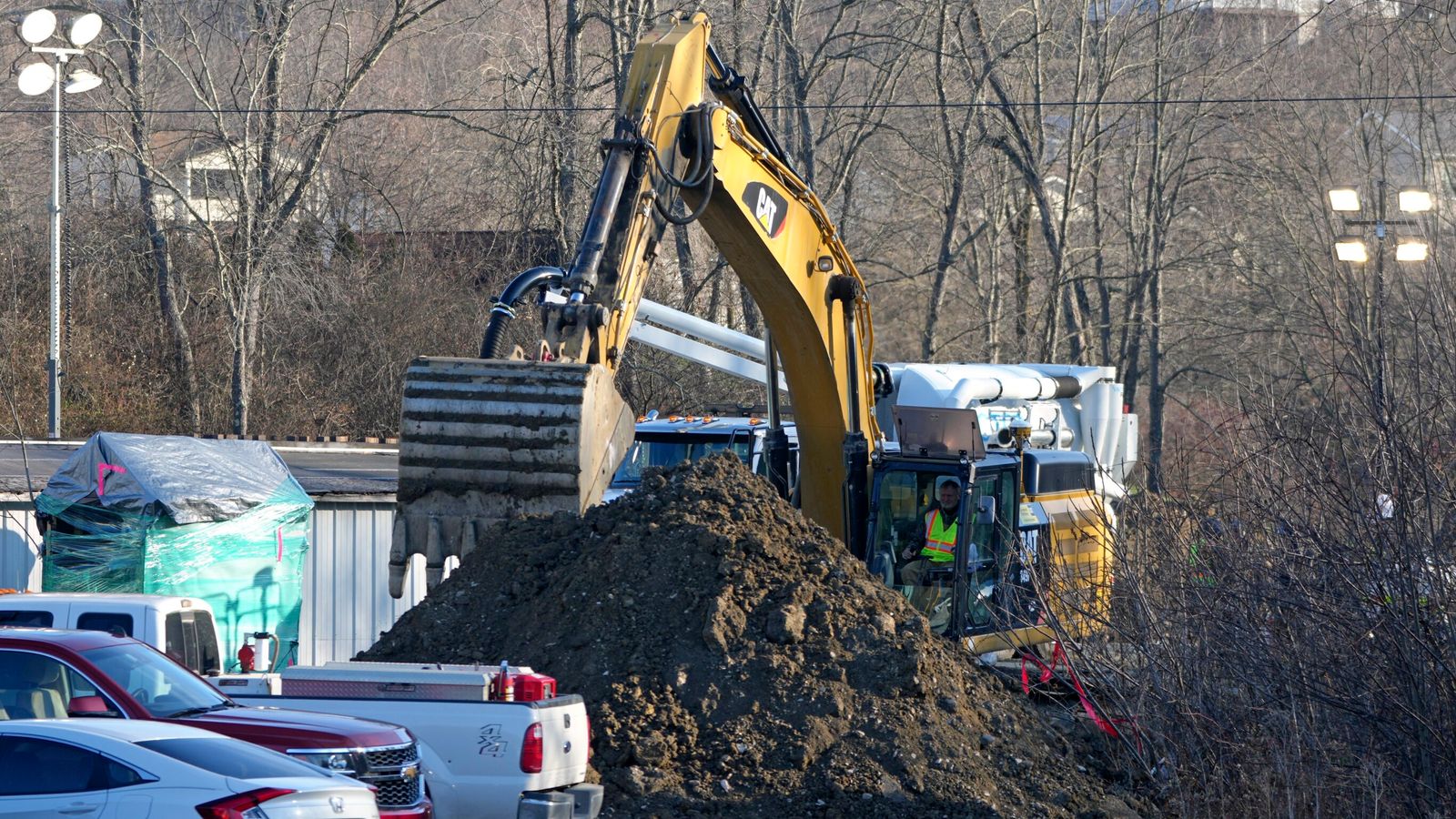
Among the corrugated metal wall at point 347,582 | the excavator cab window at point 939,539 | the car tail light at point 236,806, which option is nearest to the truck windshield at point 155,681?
the car tail light at point 236,806

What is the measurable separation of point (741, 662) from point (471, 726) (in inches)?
89.5

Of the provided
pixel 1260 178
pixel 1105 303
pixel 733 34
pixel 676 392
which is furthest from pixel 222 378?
pixel 1260 178

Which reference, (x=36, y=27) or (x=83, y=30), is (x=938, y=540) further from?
(x=36, y=27)

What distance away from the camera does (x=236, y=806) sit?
260 inches

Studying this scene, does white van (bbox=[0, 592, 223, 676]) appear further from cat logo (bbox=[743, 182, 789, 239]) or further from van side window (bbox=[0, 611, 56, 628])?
cat logo (bbox=[743, 182, 789, 239])

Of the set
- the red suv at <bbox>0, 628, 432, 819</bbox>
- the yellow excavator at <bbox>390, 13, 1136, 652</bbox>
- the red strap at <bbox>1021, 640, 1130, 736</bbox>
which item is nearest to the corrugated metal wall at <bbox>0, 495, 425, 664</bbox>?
the yellow excavator at <bbox>390, 13, 1136, 652</bbox>

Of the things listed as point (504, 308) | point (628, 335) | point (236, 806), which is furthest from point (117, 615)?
point (236, 806)

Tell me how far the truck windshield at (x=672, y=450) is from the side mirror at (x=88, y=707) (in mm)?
9324

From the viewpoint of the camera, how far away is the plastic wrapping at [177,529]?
1584cm

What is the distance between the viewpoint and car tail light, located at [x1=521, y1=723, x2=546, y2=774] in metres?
9.01

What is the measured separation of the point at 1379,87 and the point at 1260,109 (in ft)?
12.6

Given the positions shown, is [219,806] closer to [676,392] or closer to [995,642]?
[995,642]

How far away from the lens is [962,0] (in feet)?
114

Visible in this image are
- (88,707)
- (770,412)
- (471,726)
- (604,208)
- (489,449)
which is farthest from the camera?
(770,412)
